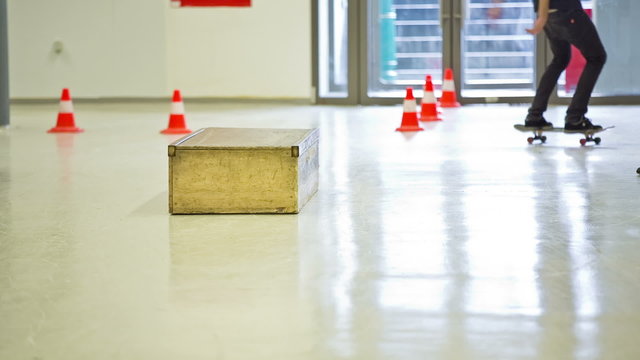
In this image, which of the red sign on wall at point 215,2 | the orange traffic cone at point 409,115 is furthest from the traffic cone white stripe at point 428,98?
the red sign on wall at point 215,2

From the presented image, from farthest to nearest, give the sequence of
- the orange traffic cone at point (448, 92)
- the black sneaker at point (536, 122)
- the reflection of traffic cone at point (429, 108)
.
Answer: the orange traffic cone at point (448, 92) → the reflection of traffic cone at point (429, 108) → the black sneaker at point (536, 122)

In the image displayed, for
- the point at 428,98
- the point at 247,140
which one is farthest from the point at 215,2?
the point at 247,140

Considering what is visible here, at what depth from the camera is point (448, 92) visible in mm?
12180

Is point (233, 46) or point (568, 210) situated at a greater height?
point (233, 46)

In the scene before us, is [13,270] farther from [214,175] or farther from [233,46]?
[233,46]

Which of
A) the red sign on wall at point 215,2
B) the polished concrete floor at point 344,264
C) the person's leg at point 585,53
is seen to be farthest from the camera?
the red sign on wall at point 215,2

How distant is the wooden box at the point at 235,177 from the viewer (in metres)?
4.77

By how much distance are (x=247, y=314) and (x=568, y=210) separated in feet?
7.24

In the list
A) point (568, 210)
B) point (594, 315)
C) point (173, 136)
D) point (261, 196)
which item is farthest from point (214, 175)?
point (173, 136)

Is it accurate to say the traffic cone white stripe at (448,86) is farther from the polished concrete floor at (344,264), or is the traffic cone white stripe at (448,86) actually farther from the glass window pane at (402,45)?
the polished concrete floor at (344,264)

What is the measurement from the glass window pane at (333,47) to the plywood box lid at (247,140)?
24.6 ft

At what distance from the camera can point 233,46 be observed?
43.1 ft

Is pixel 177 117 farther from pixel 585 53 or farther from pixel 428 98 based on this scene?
pixel 585 53

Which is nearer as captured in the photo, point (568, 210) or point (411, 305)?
Answer: point (411, 305)
